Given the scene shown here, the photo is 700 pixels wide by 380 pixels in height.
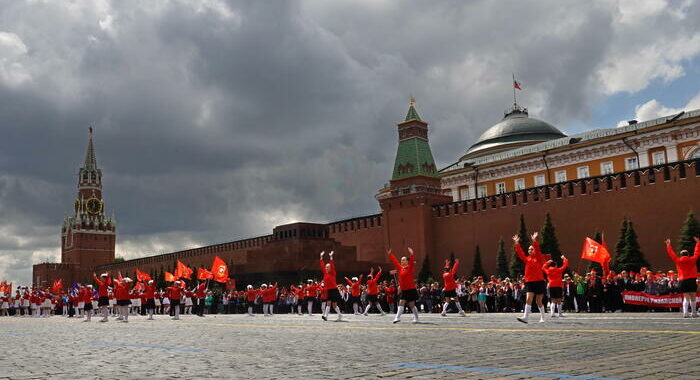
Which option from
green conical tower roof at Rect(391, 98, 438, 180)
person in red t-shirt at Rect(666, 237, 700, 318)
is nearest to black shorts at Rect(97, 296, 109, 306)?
person in red t-shirt at Rect(666, 237, 700, 318)

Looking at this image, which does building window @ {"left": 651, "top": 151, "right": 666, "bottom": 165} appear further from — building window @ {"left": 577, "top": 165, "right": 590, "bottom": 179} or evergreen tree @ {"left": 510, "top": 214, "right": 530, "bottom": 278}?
evergreen tree @ {"left": 510, "top": 214, "right": 530, "bottom": 278}

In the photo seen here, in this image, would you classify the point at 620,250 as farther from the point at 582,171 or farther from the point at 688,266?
the point at 688,266

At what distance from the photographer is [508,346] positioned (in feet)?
30.5

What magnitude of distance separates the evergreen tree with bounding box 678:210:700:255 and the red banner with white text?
16139 millimetres

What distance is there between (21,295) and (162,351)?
138ft

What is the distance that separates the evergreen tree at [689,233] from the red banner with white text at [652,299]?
16.1 metres

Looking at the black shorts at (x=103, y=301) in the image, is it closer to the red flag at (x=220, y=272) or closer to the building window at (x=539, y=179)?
the red flag at (x=220, y=272)

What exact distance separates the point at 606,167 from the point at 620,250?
18.6 meters

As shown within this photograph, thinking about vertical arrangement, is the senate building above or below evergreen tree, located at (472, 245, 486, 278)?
above

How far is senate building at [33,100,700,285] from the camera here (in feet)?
141

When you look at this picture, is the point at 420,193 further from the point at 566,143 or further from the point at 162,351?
the point at 162,351

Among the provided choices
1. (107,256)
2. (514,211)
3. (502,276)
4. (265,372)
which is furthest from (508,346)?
(107,256)

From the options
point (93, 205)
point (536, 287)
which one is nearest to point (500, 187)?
point (536, 287)

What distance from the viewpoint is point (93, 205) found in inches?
5482
